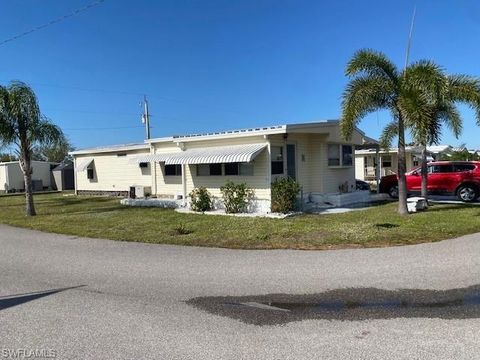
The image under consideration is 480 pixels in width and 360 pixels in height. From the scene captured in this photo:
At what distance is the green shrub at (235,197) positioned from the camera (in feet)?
49.9

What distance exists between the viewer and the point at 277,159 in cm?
1598

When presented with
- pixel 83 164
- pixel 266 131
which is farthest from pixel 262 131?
pixel 83 164

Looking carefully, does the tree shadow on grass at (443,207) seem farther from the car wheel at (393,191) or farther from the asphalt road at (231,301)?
the asphalt road at (231,301)

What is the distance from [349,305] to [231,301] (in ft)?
4.71

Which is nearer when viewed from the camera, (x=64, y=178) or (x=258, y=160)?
(x=258, y=160)

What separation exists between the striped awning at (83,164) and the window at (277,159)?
45.5 ft

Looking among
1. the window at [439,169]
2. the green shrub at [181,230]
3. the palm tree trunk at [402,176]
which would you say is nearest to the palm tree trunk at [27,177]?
the green shrub at [181,230]

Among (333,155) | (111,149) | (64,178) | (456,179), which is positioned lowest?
(456,179)

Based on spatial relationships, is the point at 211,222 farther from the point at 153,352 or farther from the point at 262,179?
the point at 153,352

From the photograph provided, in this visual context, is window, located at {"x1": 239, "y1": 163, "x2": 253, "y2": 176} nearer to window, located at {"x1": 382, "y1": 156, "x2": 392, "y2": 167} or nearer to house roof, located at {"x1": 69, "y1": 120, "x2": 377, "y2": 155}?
house roof, located at {"x1": 69, "y1": 120, "x2": 377, "y2": 155}

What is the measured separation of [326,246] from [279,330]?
181 inches

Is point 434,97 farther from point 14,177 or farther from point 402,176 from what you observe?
point 14,177

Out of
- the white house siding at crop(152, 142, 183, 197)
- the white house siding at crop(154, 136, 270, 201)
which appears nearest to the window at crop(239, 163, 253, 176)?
the white house siding at crop(154, 136, 270, 201)

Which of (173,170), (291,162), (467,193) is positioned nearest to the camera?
(291,162)
